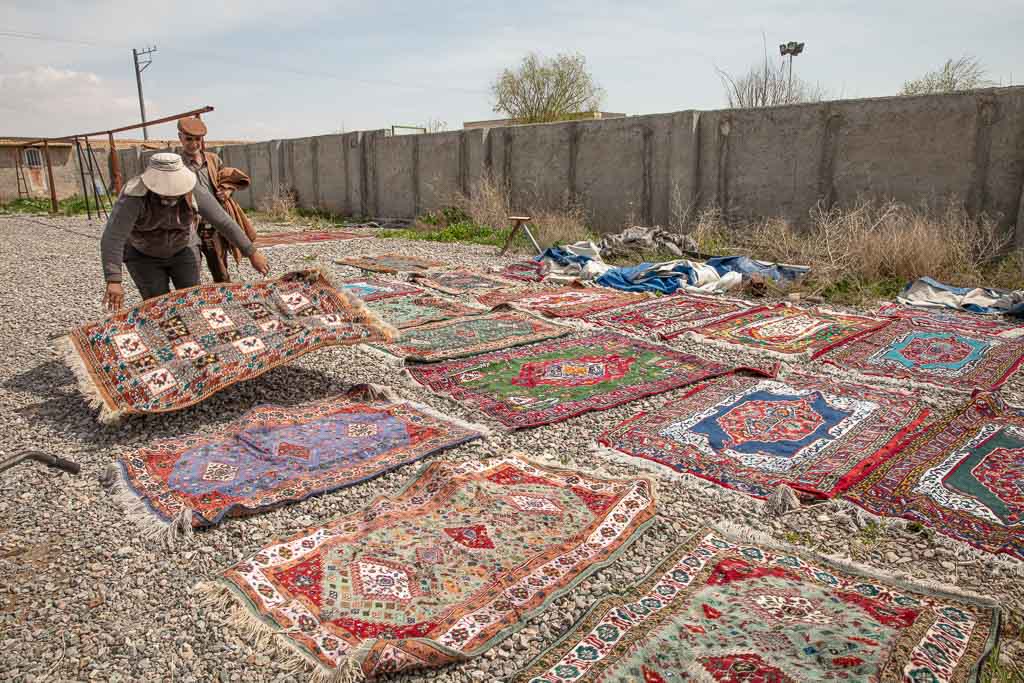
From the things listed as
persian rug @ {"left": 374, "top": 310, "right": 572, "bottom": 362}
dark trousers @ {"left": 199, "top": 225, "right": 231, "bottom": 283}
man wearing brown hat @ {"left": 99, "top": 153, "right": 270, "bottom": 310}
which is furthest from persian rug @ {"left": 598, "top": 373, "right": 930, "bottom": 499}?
dark trousers @ {"left": 199, "top": 225, "right": 231, "bottom": 283}

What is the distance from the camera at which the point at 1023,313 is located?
6652 mm

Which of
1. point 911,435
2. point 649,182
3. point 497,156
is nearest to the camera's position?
point 911,435

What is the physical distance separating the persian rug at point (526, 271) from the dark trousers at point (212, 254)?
434 cm

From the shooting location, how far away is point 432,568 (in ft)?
8.90

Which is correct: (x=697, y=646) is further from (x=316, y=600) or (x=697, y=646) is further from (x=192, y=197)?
(x=192, y=197)

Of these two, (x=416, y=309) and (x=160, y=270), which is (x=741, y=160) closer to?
(x=416, y=309)

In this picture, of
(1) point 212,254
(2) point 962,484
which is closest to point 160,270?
(1) point 212,254

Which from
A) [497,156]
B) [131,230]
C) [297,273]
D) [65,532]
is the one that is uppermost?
[497,156]

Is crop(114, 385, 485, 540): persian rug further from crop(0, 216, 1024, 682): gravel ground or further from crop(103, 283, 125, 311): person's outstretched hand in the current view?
crop(103, 283, 125, 311): person's outstretched hand

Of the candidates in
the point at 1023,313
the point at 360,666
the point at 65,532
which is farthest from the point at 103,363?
the point at 1023,313

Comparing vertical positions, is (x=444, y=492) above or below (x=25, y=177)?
below

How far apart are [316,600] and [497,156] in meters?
12.9

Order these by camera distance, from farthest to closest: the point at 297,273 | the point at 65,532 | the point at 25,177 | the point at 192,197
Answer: the point at 25,177 < the point at 297,273 < the point at 192,197 < the point at 65,532

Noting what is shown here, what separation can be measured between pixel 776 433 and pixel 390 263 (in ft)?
24.1
